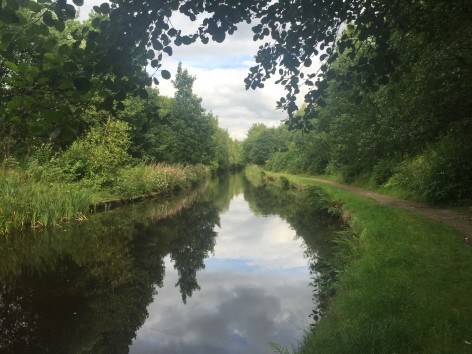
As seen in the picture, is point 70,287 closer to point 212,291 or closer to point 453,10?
point 212,291

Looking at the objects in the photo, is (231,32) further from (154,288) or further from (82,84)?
(154,288)

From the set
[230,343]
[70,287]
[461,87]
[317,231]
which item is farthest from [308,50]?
[317,231]

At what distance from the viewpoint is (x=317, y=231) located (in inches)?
571

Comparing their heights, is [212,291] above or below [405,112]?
below

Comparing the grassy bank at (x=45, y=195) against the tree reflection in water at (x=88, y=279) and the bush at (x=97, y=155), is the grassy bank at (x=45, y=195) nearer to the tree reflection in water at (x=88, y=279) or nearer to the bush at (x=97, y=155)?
the bush at (x=97, y=155)

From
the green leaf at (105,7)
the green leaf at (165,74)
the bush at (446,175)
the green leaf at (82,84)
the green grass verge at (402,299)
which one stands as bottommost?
the green grass verge at (402,299)

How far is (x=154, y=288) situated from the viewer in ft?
29.1

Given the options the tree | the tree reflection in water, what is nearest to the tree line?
the tree reflection in water

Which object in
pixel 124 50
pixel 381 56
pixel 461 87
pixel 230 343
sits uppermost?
pixel 461 87

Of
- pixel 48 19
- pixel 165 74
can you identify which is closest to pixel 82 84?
pixel 48 19

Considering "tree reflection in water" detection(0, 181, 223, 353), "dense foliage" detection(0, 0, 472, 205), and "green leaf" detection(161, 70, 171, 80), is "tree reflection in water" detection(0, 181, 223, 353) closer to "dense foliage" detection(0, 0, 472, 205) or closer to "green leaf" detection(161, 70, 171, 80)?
"dense foliage" detection(0, 0, 472, 205)

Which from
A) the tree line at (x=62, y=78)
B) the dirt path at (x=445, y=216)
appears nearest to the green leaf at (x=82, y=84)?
the tree line at (x=62, y=78)

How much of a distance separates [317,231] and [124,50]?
12.3 meters

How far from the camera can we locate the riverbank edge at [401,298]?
433 cm
